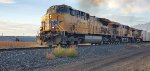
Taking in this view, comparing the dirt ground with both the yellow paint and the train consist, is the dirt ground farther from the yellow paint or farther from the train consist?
the yellow paint

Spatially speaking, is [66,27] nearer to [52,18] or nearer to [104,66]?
[52,18]

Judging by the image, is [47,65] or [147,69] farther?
[47,65]

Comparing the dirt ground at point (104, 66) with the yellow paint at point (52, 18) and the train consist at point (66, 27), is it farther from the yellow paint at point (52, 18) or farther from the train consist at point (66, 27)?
the yellow paint at point (52, 18)

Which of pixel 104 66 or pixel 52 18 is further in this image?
pixel 52 18

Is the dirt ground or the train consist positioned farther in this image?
the train consist

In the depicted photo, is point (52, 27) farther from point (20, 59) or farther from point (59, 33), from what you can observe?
point (20, 59)

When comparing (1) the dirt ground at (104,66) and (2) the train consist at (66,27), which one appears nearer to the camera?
(1) the dirt ground at (104,66)

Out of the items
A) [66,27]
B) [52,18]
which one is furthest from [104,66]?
Answer: [52,18]

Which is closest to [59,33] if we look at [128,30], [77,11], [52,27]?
[52,27]

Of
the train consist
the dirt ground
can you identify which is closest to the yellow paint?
the train consist

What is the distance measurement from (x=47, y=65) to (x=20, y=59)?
5.79ft

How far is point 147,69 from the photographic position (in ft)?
43.1

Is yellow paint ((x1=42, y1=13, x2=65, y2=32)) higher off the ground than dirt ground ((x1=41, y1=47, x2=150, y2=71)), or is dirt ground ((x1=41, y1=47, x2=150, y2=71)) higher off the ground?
yellow paint ((x1=42, y1=13, x2=65, y2=32))

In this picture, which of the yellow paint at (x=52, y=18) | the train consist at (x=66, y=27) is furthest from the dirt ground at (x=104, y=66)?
the yellow paint at (x=52, y=18)
